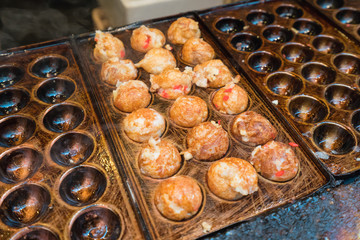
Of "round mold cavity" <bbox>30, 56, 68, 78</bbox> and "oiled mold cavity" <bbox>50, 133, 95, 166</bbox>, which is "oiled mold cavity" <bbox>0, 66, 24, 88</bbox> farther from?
"oiled mold cavity" <bbox>50, 133, 95, 166</bbox>

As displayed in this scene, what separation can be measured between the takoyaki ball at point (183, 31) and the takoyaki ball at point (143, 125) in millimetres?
1290

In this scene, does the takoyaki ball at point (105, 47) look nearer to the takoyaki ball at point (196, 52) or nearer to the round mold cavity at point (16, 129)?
the takoyaki ball at point (196, 52)

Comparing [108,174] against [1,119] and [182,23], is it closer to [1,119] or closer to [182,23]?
[1,119]

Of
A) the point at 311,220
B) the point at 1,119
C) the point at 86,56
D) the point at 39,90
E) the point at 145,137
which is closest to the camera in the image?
the point at 311,220

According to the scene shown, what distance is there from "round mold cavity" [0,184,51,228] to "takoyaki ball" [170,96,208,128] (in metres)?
1.21

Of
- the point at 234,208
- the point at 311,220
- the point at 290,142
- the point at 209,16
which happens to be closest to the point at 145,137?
the point at 234,208

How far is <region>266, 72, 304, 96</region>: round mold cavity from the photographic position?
10.4ft

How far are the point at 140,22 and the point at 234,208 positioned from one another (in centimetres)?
258

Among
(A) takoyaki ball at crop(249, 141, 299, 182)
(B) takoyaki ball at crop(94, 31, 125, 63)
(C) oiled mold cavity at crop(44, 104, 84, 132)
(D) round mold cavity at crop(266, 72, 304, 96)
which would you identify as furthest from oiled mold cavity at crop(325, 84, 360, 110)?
(C) oiled mold cavity at crop(44, 104, 84, 132)

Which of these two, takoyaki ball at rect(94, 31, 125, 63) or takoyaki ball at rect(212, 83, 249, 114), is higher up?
takoyaki ball at rect(94, 31, 125, 63)

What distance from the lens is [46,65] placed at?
3320mm

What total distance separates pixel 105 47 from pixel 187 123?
1.29 metres

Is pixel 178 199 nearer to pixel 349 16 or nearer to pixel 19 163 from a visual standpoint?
pixel 19 163

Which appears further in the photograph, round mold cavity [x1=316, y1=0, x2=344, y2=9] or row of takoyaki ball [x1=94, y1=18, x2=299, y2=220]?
round mold cavity [x1=316, y1=0, x2=344, y2=9]
